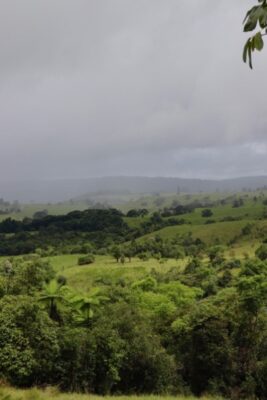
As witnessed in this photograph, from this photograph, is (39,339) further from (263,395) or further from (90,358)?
(263,395)

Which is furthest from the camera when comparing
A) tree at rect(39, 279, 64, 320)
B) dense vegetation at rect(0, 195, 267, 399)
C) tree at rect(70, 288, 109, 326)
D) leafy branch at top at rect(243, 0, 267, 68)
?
tree at rect(70, 288, 109, 326)

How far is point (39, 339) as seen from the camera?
23.3m

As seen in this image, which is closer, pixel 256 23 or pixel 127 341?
pixel 256 23

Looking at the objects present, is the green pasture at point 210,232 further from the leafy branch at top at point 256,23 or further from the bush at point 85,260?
the leafy branch at top at point 256,23

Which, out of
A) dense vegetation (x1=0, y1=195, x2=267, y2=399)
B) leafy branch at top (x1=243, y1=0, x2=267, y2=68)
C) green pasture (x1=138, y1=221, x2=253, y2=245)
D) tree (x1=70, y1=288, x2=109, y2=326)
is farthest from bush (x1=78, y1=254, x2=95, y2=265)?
leafy branch at top (x1=243, y1=0, x2=267, y2=68)

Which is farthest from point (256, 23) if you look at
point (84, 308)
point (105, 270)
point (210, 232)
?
point (210, 232)

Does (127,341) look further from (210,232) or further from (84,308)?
(210,232)

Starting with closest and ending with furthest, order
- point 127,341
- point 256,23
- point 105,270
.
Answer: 1. point 256,23
2. point 127,341
3. point 105,270

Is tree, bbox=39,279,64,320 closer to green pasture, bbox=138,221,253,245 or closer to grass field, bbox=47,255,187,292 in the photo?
grass field, bbox=47,255,187,292

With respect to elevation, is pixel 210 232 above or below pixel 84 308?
below

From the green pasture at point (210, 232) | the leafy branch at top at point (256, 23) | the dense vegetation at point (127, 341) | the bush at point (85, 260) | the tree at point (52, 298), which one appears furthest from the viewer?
the green pasture at point (210, 232)

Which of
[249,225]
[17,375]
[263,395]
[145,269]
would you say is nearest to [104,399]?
[17,375]

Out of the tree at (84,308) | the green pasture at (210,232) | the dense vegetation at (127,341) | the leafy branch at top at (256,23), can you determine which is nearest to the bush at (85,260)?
the green pasture at (210,232)

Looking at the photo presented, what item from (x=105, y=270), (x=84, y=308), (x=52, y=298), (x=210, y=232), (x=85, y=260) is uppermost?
(x=52, y=298)
